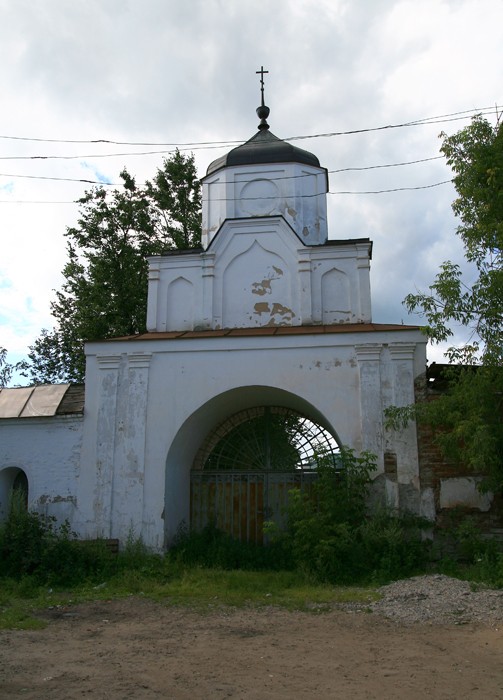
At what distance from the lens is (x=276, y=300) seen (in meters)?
12.9

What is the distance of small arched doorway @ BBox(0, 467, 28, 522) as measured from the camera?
12.1 meters

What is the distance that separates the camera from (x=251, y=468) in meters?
12.5

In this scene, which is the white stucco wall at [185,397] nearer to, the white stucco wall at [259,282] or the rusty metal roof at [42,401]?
the rusty metal roof at [42,401]

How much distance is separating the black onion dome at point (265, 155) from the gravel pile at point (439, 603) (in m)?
9.40

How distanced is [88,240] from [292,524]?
43.0 ft

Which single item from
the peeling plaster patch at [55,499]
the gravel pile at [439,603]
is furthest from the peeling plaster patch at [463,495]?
the peeling plaster patch at [55,499]

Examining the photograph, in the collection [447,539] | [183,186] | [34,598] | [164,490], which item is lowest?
[34,598]

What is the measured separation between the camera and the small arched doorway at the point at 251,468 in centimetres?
1200

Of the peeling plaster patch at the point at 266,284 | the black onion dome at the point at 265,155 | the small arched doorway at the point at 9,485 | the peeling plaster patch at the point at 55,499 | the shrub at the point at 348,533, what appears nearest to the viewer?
the shrub at the point at 348,533

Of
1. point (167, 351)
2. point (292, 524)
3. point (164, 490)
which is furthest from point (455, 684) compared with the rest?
point (167, 351)

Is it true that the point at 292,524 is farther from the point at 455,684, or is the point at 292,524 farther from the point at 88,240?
the point at 88,240

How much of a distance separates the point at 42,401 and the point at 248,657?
7.67 m

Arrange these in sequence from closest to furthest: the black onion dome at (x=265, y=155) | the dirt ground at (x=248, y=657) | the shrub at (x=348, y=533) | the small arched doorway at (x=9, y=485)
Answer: the dirt ground at (x=248, y=657) < the shrub at (x=348, y=533) < the small arched doorway at (x=9, y=485) < the black onion dome at (x=265, y=155)

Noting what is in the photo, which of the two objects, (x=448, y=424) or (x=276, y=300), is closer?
(x=448, y=424)
